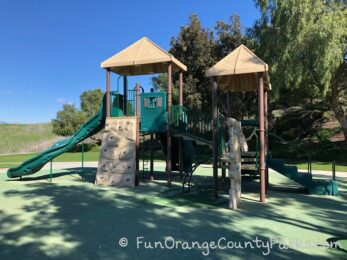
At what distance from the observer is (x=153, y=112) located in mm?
Answer: 14812

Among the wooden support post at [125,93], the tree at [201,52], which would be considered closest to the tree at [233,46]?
the tree at [201,52]

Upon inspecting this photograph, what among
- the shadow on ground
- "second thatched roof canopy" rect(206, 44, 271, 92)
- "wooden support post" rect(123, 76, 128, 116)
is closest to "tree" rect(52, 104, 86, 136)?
"wooden support post" rect(123, 76, 128, 116)

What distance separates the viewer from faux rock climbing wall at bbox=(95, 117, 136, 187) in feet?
45.6

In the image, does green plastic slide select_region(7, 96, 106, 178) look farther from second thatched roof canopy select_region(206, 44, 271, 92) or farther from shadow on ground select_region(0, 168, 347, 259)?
second thatched roof canopy select_region(206, 44, 271, 92)

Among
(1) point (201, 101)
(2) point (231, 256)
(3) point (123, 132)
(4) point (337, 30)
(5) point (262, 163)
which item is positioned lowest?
(2) point (231, 256)

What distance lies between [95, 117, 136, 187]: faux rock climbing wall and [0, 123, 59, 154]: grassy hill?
139 feet

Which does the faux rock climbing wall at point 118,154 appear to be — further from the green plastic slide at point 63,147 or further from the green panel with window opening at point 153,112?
the green plastic slide at point 63,147

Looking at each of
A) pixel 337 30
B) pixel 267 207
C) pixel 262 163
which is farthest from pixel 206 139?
pixel 337 30

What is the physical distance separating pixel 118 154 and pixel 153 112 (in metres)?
2.19

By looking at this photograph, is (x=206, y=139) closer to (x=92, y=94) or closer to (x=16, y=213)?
(x=16, y=213)

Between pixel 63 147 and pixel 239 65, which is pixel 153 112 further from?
pixel 239 65

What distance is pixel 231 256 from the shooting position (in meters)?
5.66

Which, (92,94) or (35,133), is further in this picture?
(35,133)

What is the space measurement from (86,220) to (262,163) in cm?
505
